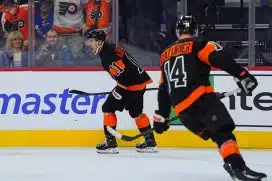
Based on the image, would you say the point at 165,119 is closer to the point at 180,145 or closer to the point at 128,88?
the point at 128,88

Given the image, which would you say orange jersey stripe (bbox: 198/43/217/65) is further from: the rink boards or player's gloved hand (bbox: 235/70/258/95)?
the rink boards

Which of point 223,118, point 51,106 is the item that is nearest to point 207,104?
point 223,118

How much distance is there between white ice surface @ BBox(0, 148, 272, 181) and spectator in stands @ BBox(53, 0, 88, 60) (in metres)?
1.25

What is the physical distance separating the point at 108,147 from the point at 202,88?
2248 mm

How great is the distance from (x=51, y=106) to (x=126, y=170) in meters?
1.85

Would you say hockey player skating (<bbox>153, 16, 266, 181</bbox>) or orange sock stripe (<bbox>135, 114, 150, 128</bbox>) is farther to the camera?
orange sock stripe (<bbox>135, 114, 150, 128</bbox>)

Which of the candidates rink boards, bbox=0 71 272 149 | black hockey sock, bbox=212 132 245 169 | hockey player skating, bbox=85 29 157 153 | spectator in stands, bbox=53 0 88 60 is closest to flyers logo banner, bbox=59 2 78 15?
spectator in stands, bbox=53 0 88 60

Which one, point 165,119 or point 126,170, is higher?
point 165,119

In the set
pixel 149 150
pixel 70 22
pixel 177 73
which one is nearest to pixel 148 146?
pixel 149 150

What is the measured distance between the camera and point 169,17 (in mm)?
7293

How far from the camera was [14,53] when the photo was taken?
7395 millimetres

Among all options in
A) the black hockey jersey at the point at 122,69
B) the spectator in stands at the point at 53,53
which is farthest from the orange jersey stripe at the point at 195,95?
the spectator in stands at the point at 53,53

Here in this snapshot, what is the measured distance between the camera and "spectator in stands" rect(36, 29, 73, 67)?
24.1 feet

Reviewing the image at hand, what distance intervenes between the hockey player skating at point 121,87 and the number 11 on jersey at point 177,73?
5.83 feet
